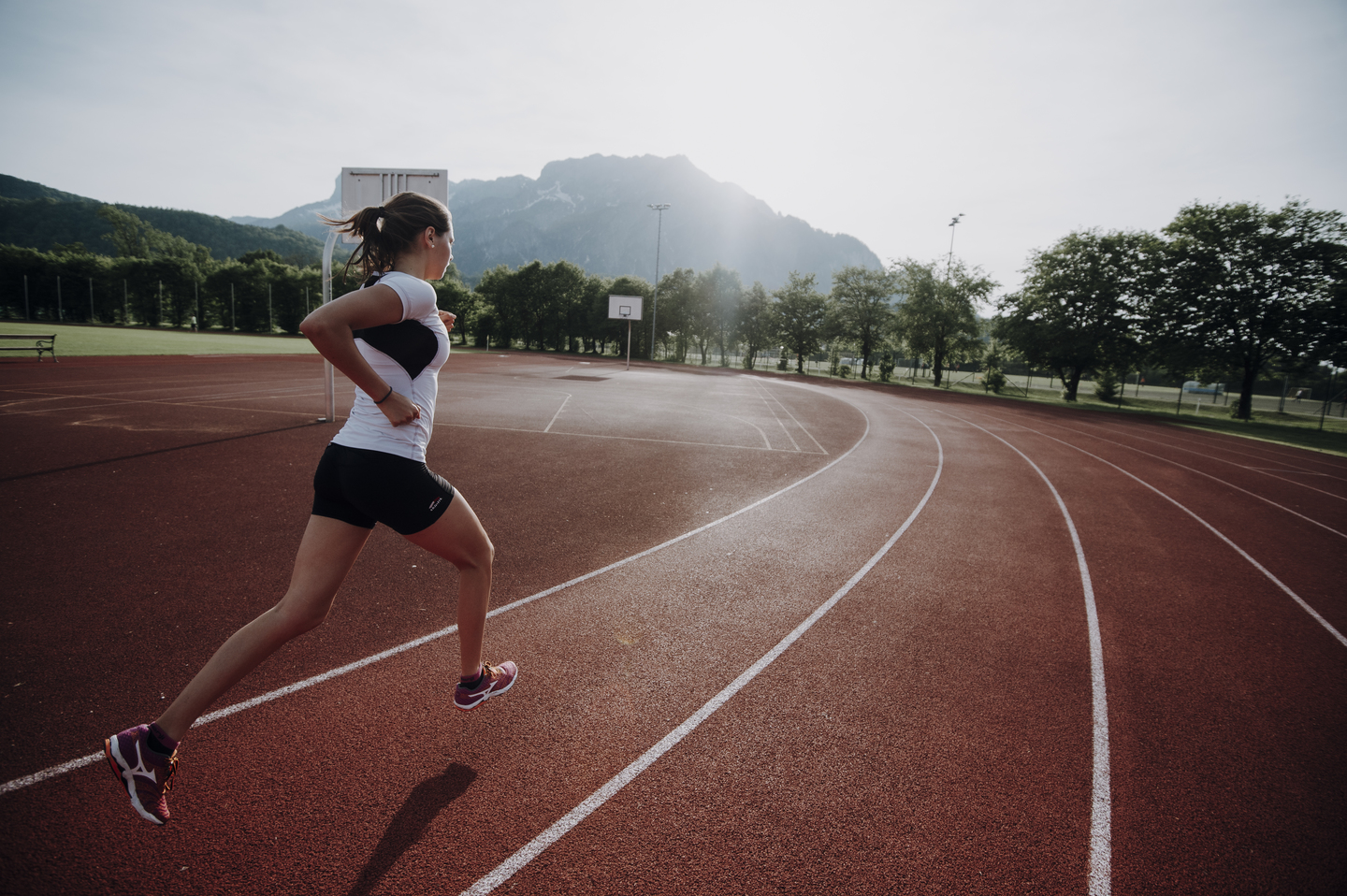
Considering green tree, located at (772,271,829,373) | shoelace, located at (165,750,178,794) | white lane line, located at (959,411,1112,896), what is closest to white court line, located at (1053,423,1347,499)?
white lane line, located at (959,411,1112,896)

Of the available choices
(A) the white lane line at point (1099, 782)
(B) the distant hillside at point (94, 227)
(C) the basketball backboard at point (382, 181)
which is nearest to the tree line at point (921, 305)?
(A) the white lane line at point (1099, 782)

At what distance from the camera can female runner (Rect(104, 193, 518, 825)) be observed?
2.10m

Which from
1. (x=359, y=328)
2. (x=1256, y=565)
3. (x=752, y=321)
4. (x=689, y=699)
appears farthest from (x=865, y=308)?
(x=359, y=328)

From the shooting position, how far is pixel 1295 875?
2.48 m

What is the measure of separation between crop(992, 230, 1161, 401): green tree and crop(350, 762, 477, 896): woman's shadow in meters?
44.5

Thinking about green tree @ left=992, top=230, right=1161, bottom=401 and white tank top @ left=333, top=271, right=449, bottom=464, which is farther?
green tree @ left=992, top=230, right=1161, bottom=401

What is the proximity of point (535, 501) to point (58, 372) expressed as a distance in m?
21.7

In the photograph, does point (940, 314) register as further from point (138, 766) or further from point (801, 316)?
point (138, 766)

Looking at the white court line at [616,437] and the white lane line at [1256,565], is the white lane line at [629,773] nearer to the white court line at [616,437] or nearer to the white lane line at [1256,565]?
the white lane line at [1256,565]

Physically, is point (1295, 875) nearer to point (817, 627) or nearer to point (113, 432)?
point (817, 627)

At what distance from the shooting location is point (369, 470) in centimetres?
226

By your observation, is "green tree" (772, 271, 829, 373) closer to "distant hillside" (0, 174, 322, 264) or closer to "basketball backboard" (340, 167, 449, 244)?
"basketball backboard" (340, 167, 449, 244)

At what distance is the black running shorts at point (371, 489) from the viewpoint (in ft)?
7.39

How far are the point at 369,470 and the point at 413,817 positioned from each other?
158 centimetres
